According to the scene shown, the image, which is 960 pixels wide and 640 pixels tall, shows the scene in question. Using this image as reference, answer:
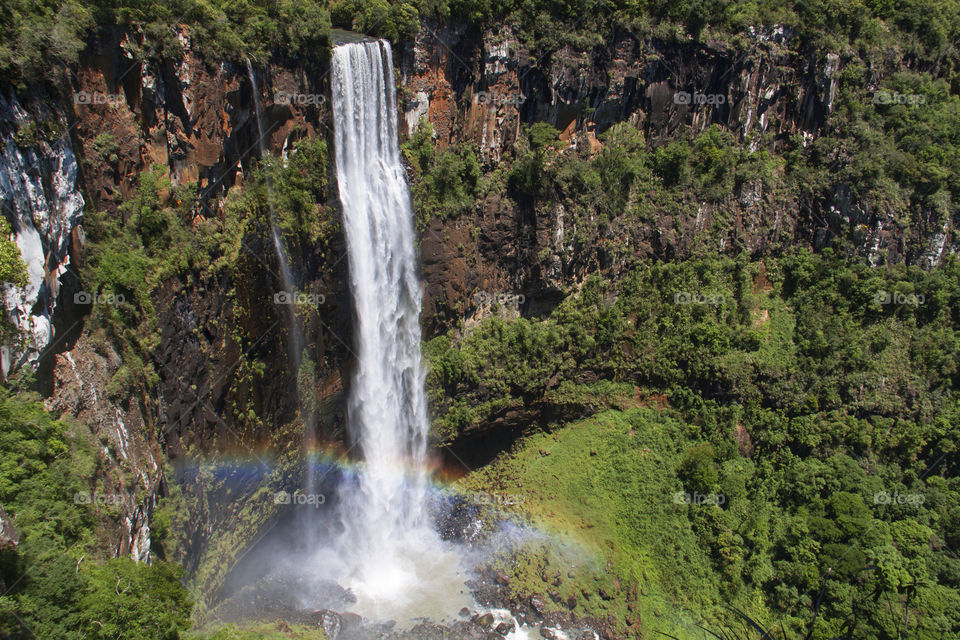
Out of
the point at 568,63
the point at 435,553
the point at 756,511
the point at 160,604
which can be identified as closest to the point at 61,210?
the point at 160,604

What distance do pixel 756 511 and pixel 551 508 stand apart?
8310 mm

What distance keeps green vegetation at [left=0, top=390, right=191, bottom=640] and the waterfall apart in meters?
A: 10.6

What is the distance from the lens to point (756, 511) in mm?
23766

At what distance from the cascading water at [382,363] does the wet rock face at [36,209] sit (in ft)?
29.1

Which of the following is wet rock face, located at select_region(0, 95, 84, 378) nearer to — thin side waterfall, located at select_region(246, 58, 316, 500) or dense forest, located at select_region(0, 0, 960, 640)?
dense forest, located at select_region(0, 0, 960, 640)

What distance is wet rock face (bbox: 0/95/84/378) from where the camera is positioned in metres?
11.3

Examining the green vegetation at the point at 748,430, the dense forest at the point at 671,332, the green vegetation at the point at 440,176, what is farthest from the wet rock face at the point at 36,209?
the green vegetation at the point at 748,430

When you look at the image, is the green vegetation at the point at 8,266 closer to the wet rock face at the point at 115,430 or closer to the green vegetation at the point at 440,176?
the wet rock face at the point at 115,430

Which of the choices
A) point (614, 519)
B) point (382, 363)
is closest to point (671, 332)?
point (614, 519)

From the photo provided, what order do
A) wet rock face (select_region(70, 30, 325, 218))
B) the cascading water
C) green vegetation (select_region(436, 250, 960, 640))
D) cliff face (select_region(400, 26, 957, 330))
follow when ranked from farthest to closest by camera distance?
cliff face (select_region(400, 26, 957, 330)) < green vegetation (select_region(436, 250, 960, 640)) < the cascading water < wet rock face (select_region(70, 30, 325, 218))

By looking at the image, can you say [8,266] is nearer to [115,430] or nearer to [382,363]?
[115,430]

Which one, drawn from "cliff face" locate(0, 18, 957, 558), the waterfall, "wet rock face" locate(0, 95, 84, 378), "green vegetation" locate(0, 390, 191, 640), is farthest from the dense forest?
"green vegetation" locate(0, 390, 191, 640)

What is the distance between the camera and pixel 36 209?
Answer: 12.0 metres

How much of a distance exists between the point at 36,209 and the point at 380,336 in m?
12.3
